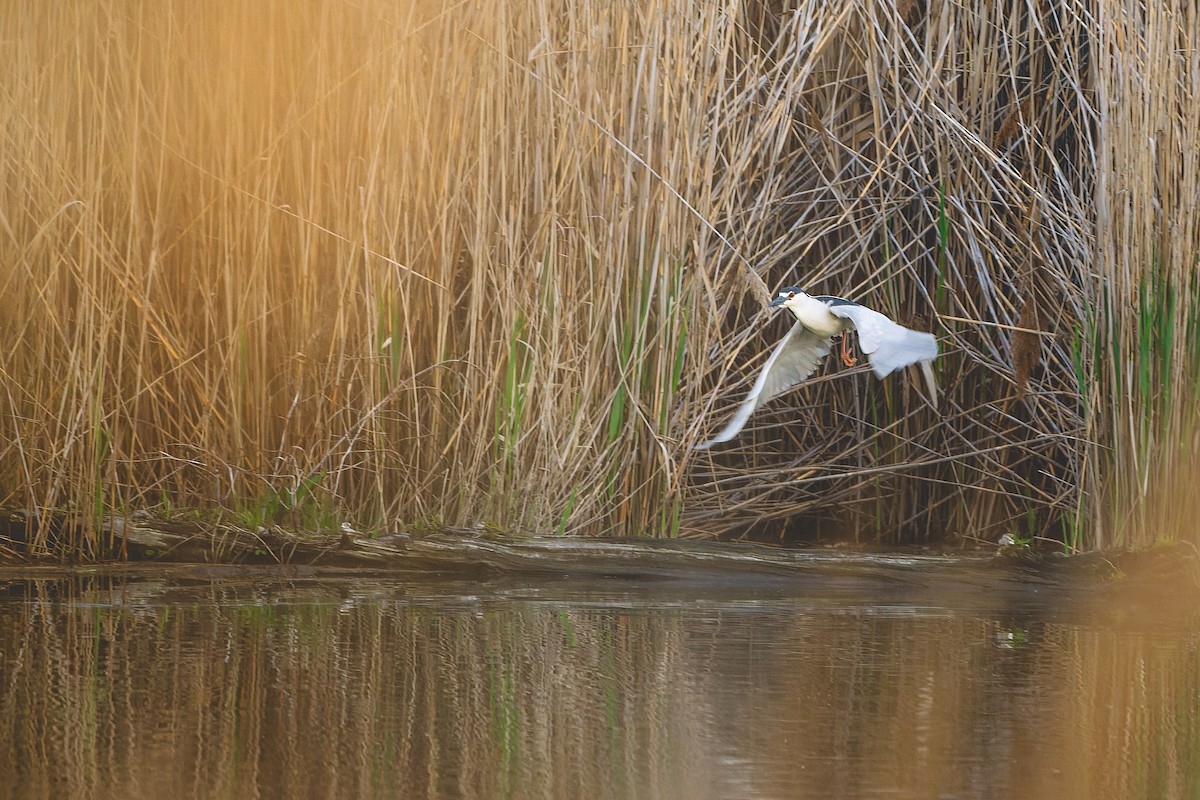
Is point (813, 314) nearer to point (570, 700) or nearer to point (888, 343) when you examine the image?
point (888, 343)

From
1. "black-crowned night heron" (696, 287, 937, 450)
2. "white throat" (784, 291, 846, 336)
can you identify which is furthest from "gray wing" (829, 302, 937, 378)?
"white throat" (784, 291, 846, 336)

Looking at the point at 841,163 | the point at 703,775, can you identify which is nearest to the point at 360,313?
the point at 841,163

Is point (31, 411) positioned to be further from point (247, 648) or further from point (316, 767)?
point (316, 767)

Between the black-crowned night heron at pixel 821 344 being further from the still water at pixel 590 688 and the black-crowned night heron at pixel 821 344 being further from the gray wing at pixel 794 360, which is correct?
the still water at pixel 590 688

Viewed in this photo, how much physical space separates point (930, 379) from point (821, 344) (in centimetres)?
50

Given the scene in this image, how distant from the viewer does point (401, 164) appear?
388cm

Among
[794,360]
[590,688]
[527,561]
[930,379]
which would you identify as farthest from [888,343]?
[590,688]

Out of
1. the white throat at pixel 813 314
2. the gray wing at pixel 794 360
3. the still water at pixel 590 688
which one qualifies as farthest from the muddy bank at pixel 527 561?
the white throat at pixel 813 314

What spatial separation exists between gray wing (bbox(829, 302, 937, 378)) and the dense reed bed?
64 centimetres

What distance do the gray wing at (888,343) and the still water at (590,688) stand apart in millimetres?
583

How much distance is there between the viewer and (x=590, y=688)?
2691mm

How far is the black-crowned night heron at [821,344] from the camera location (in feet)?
11.1

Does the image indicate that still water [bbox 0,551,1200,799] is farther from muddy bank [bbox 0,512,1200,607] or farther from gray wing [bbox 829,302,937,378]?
gray wing [bbox 829,302,937,378]

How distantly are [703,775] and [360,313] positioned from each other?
2.07 metres
